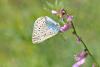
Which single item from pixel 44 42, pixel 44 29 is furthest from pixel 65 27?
pixel 44 42

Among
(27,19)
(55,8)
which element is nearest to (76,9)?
(27,19)

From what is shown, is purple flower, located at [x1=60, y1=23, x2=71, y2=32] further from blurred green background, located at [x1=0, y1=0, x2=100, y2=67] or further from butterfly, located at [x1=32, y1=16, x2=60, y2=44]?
blurred green background, located at [x1=0, y1=0, x2=100, y2=67]

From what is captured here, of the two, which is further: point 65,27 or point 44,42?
point 44,42

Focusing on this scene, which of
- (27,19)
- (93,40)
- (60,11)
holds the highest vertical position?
(27,19)

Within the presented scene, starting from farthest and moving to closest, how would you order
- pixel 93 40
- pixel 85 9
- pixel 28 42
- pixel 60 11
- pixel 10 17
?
pixel 10 17
pixel 85 9
pixel 28 42
pixel 93 40
pixel 60 11

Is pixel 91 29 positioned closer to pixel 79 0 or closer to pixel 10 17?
pixel 79 0

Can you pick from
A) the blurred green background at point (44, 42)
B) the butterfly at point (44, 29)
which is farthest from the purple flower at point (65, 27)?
the blurred green background at point (44, 42)

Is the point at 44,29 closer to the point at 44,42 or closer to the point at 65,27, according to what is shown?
the point at 65,27

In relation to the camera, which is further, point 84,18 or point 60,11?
point 84,18
